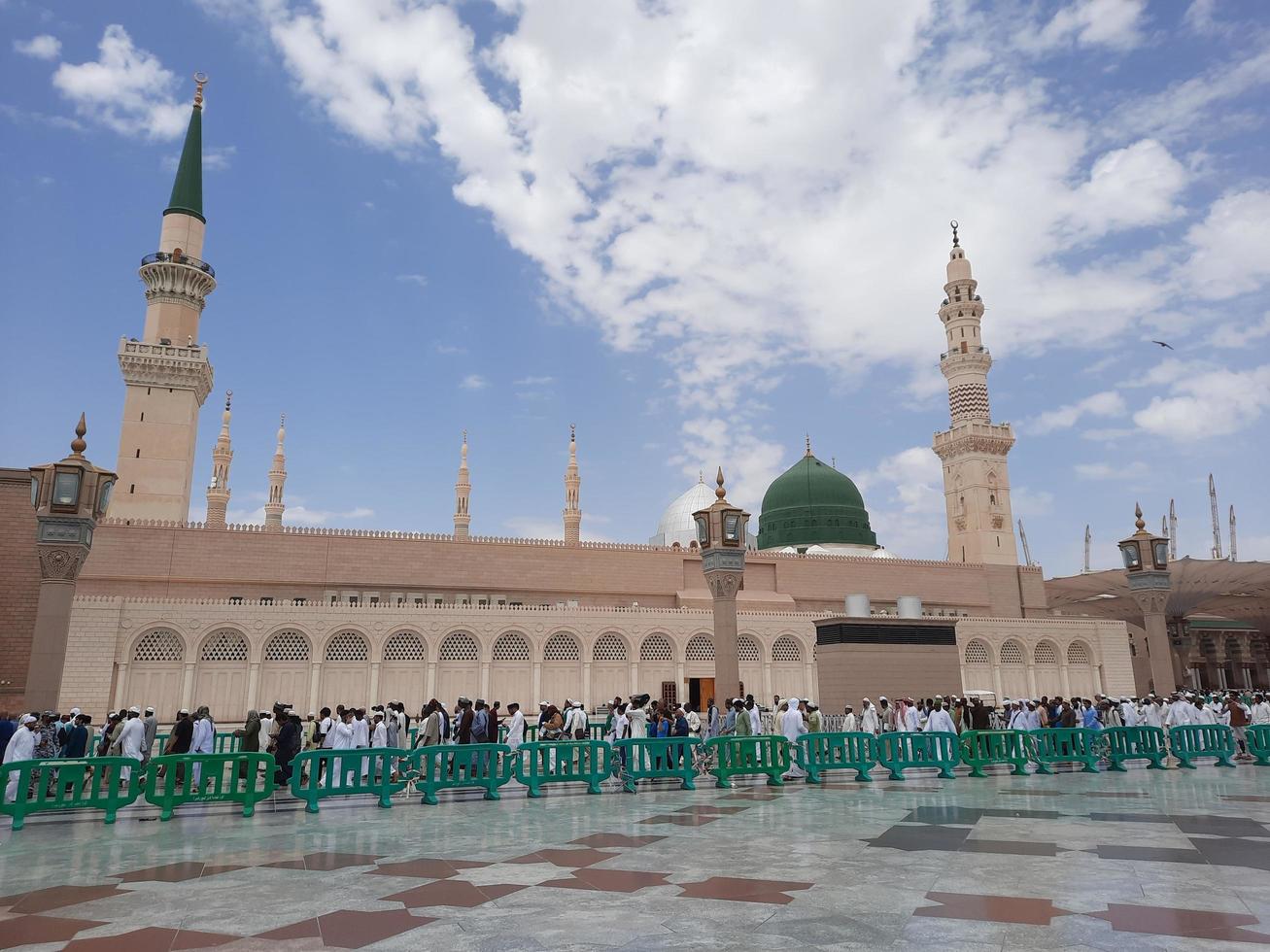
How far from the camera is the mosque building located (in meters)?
24.1

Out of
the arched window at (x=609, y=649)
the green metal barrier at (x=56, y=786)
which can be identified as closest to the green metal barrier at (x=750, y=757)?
the green metal barrier at (x=56, y=786)

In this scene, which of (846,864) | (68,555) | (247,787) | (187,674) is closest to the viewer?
(846,864)

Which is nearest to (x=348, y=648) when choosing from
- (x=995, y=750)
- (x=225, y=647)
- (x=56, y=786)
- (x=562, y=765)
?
(x=225, y=647)

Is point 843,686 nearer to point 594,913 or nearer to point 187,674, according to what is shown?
point 594,913

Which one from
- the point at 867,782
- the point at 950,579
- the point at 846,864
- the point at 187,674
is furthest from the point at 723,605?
the point at 950,579

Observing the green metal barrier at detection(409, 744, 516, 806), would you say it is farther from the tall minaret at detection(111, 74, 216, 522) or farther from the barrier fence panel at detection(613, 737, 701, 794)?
the tall minaret at detection(111, 74, 216, 522)

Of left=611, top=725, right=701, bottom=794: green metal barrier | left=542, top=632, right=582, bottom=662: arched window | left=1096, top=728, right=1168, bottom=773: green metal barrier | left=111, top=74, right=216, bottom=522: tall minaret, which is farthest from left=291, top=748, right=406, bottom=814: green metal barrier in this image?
left=111, top=74, right=216, bottom=522: tall minaret

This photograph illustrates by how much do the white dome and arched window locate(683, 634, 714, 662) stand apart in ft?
66.3

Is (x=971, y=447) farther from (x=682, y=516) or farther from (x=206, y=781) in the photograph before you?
(x=206, y=781)

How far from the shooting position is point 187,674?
24.0m

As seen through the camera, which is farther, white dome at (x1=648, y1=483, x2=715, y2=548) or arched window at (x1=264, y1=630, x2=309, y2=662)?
white dome at (x1=648, y1=483, x2=715, y2=548)

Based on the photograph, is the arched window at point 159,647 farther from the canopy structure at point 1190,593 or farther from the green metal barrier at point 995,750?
the canopy structure at point 1190,593

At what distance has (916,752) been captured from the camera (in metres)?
11.7

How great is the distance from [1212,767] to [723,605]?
25.6ft
